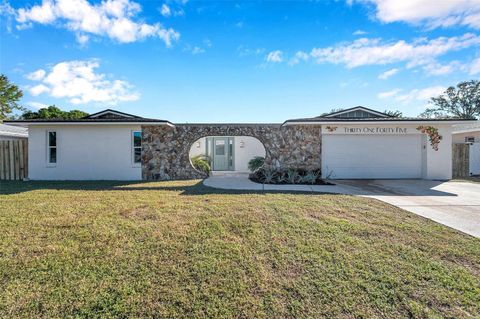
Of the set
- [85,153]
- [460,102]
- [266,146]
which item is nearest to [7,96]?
[85,153]

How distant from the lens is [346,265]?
324 cm

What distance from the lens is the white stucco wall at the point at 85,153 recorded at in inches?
451

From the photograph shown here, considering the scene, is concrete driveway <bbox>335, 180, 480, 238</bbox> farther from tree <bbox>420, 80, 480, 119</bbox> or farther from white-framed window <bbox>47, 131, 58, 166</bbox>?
tree <bbox>420, 80, 480, 119</bbox>

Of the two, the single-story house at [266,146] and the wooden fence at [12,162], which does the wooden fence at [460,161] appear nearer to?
the single-story house at [266,146]

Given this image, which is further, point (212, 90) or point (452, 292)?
point (212, 90)

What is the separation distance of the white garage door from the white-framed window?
13545 millimetres

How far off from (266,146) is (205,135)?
3287 mm

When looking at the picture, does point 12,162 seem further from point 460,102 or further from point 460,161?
point 460,102

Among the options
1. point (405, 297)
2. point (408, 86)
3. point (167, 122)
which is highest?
point (408, 86)

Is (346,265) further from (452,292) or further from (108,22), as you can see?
(108,22)

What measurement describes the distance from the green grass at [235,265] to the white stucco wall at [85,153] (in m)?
6.48

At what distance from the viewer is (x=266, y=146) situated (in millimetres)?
12422

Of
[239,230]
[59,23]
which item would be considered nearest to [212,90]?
[59,23]

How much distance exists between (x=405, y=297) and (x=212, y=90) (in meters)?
15.7
